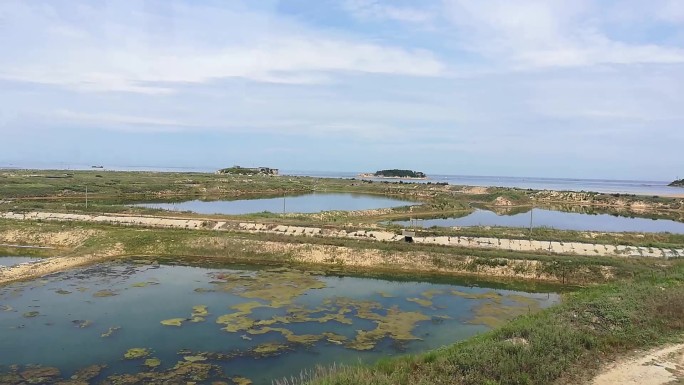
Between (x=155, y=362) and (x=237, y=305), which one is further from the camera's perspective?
(x=237, y=305)

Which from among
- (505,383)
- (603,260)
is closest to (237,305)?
(505,383)

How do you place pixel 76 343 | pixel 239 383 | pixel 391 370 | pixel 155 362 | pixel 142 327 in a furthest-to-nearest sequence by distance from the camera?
pixel 142 327 → pixel 76 343 → pixel 155 362 → pixel 239 383 → pixel 391 370

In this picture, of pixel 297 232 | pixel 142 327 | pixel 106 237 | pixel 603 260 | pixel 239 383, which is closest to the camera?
pixel 239 383

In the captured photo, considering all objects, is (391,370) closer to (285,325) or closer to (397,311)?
(285,325)

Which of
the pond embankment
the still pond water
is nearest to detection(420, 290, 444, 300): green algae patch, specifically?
the pond embankment

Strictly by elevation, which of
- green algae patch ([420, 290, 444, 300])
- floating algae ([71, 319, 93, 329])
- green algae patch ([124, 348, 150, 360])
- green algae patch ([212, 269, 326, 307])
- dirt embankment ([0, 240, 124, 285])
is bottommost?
green algae patch ([420, 290, 444, 300])

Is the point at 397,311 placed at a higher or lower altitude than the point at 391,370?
lower

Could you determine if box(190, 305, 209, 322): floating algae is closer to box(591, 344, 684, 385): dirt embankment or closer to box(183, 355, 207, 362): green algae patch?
box(183, 355, 207, 362): green algae patch

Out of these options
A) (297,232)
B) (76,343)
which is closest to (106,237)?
(297,232)
